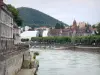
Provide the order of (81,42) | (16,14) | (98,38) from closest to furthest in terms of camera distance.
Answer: (16,14)
(98,38)
(81,42)

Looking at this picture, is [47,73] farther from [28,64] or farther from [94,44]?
[94,44]

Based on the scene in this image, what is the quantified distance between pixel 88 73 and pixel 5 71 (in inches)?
949

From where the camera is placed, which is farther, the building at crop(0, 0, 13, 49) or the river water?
the river water

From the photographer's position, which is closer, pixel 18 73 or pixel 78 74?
pixel 18 73

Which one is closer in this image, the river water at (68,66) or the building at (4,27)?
the building at (4,27)

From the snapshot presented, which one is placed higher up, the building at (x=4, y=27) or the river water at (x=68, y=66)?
the building at (x=4, y=27)

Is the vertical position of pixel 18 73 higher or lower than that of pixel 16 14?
lower

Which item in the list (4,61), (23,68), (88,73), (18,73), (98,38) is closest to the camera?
(4,61)

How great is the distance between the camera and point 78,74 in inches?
1935

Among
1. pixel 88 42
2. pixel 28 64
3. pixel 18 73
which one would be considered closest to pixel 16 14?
pixel 28 64

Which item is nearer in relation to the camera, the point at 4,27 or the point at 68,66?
the point at 4,27

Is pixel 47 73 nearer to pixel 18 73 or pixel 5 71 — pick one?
pixel 18 73

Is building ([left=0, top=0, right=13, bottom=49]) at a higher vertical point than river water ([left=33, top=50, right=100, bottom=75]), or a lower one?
higher

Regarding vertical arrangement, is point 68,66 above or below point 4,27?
below
